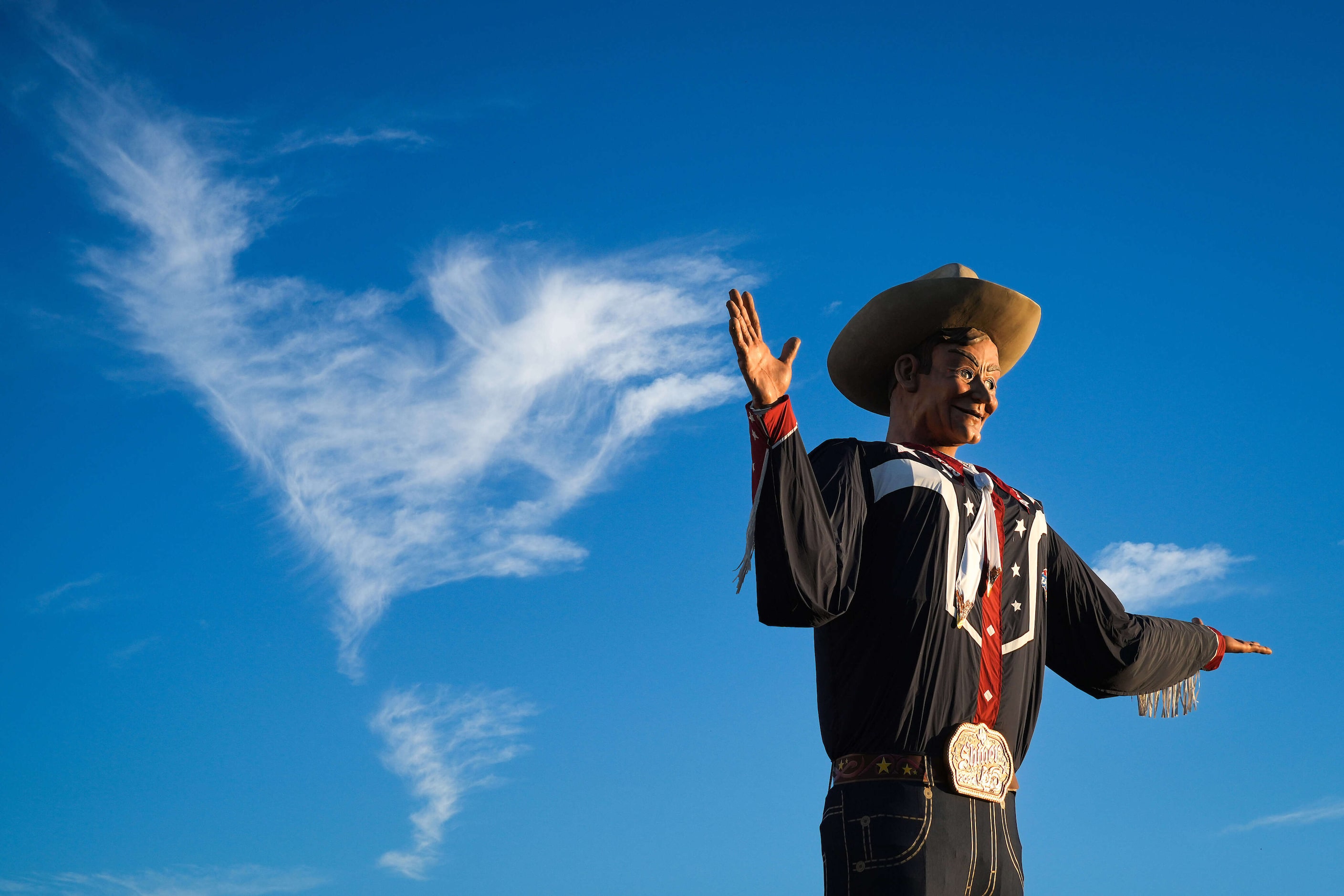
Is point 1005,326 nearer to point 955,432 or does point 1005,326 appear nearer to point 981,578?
point 955,432

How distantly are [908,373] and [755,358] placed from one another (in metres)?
1.62

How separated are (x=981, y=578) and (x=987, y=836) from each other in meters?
1.20

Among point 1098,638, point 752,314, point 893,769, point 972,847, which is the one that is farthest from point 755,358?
point 1098,638

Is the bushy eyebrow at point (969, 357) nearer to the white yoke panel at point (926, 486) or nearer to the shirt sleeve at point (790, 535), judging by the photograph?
the white yoke panel at point (926, 486)

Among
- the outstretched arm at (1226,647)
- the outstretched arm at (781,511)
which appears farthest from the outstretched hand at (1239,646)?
the outstretched arm at (781,511)

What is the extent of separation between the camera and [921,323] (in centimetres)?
671

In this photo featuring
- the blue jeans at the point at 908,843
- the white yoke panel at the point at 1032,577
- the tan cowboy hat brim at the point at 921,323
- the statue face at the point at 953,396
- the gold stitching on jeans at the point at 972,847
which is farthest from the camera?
the tan cowboy hat brim at the point at 921,323

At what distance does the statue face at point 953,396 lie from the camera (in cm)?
652

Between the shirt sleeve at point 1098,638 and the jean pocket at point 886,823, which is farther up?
the shirt sleeve at point 1098,638

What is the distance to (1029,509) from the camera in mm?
6676

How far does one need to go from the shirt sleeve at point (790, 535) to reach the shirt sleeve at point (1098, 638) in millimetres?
1875

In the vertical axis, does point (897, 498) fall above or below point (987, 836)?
above

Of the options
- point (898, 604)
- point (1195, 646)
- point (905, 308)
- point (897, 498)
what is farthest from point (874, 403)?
point (1195, 646)

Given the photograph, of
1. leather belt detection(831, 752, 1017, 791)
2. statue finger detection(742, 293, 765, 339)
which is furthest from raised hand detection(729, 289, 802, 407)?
leather belt detection(831, 752, 1017, 791)
